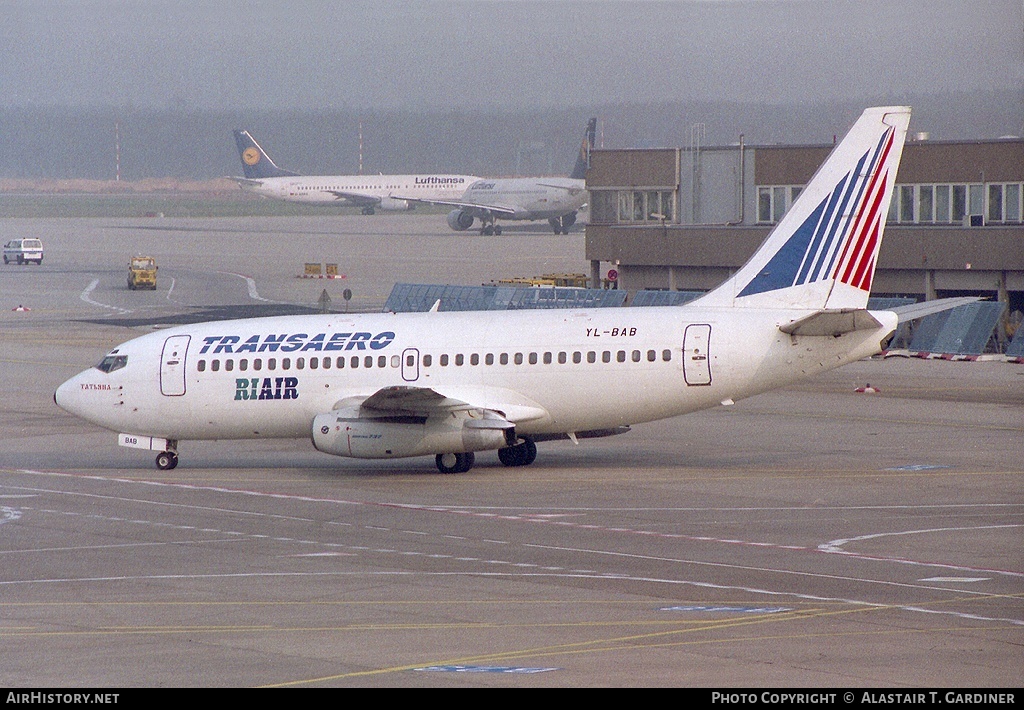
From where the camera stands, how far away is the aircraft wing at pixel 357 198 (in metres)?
175

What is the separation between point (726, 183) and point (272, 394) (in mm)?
41230

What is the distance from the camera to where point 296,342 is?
3875 cm

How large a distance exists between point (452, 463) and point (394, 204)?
449 feet

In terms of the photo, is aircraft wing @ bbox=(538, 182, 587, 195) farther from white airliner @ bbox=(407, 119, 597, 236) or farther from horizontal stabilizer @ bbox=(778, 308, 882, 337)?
horizontal stabilizer @ bbox=(778, 308, 882, 337)

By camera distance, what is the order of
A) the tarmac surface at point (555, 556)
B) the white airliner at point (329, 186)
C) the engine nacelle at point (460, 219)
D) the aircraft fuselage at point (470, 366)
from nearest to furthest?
1. the tarmac surface at point (555, 556)
2. the aircraft fuselage at point (470, 366)
3. the engine nacelle at point (460, 219)
4. the white airliner at point (329, 186)

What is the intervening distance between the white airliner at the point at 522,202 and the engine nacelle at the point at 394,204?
2258 centimetres

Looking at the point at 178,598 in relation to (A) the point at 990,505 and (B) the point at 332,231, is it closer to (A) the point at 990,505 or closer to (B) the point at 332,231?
(A) the point at 990,505

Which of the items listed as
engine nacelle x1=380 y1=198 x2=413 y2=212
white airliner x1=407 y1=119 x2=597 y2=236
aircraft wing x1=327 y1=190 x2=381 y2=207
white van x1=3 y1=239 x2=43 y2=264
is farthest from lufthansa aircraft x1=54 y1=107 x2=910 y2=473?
aircraft wing x1=327 y1=190 x2=381 y2=207

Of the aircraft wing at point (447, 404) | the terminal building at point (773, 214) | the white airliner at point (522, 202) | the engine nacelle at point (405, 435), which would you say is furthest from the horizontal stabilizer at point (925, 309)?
A: the white airliner at point (522, 202)

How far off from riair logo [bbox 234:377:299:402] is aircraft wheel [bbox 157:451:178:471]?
299 cm
